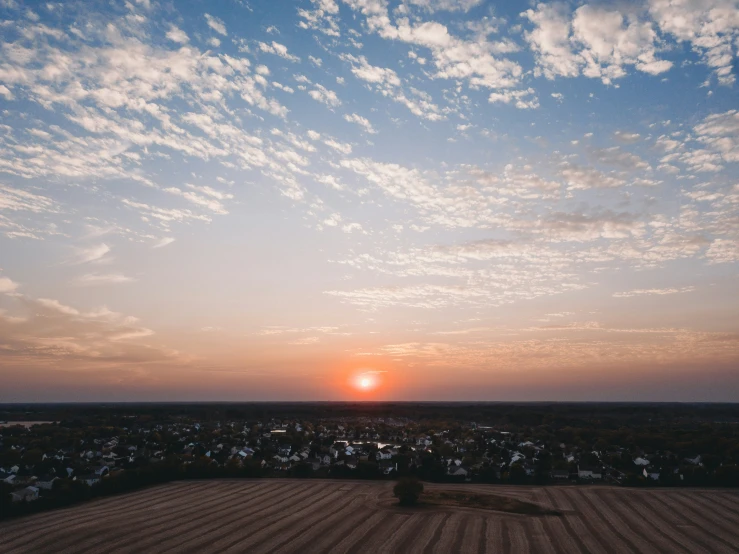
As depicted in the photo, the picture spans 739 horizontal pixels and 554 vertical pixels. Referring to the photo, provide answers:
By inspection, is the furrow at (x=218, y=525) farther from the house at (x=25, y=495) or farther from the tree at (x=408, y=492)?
the house at (x=25, y=495)

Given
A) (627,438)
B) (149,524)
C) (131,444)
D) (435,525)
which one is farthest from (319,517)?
(627,438)

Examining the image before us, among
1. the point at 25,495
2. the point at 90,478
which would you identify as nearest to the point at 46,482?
the point at 90,478

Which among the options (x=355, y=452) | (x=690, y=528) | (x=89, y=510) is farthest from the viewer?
(x=355, y=452)

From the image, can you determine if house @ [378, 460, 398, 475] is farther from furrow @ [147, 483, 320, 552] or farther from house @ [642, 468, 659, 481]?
house @ [642, 468, 659, 481]

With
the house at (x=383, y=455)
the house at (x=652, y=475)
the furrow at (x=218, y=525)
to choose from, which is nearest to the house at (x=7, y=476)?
the furrow at (x=218, y=525)

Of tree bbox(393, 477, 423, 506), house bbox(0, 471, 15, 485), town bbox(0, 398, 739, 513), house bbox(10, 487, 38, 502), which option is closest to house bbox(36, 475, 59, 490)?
town bbox(0, 398, 739, 513)

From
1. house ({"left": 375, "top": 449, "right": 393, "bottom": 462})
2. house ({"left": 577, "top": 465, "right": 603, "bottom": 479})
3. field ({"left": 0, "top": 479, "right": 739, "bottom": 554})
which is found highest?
house ({"left": 375, "top": 449, "right": 393, "bottom": 462})

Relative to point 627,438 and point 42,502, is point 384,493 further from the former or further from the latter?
point 627,438

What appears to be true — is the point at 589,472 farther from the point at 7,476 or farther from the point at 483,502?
the point at 7,476
